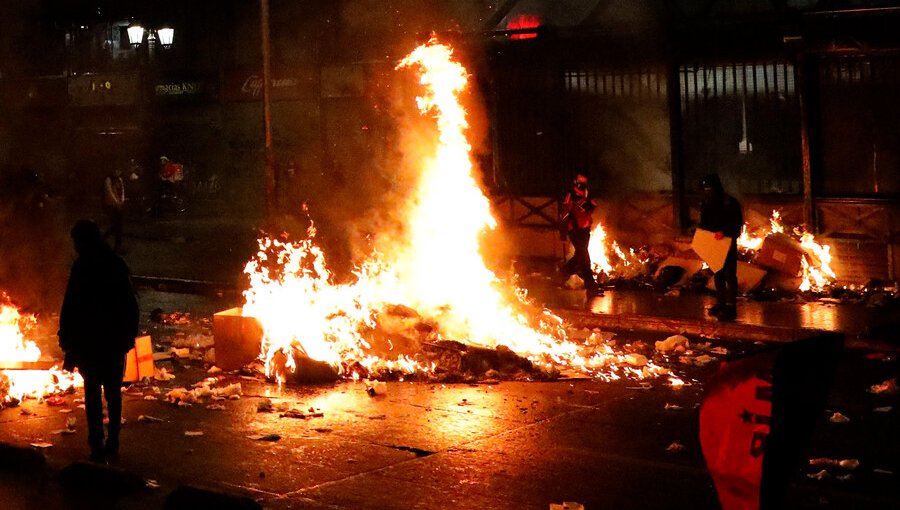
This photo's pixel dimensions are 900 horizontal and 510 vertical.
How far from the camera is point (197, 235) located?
27141 millimetres

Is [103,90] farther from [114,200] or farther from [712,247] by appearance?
[712,247]

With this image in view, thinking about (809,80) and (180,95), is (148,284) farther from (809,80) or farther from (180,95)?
(180,95)

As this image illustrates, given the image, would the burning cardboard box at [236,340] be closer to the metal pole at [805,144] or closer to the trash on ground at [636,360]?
the trash on ground at [636,360]

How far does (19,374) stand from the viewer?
1026 centimetres

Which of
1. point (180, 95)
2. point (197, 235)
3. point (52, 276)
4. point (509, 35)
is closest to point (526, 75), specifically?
point (509, 35)

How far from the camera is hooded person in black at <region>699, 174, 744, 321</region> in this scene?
42.4 feet

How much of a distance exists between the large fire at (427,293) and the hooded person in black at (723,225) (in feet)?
6.68

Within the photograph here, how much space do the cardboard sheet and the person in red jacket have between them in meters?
2.35

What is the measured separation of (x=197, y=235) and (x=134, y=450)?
19.5 meters

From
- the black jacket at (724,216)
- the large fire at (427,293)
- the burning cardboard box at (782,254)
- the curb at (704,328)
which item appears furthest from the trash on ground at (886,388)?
the burning cardboard box at (782,254)

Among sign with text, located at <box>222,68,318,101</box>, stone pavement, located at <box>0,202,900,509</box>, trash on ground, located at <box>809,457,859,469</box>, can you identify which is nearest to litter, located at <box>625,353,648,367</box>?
stone pavement, located at <box>0,202,900,509</box>

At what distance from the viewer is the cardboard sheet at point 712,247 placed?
1309 cm

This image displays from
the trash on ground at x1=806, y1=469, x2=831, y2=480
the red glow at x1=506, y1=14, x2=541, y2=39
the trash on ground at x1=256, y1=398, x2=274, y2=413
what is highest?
the red glow at x1=506, y1=14, x2=541, y2=39

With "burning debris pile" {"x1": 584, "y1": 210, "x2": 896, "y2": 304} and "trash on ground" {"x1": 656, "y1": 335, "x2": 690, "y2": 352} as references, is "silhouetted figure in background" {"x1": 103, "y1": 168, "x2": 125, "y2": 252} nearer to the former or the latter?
"burning debris pile" {"x1": 584, "y1": 210, "x2": 896, "y2": 304}
